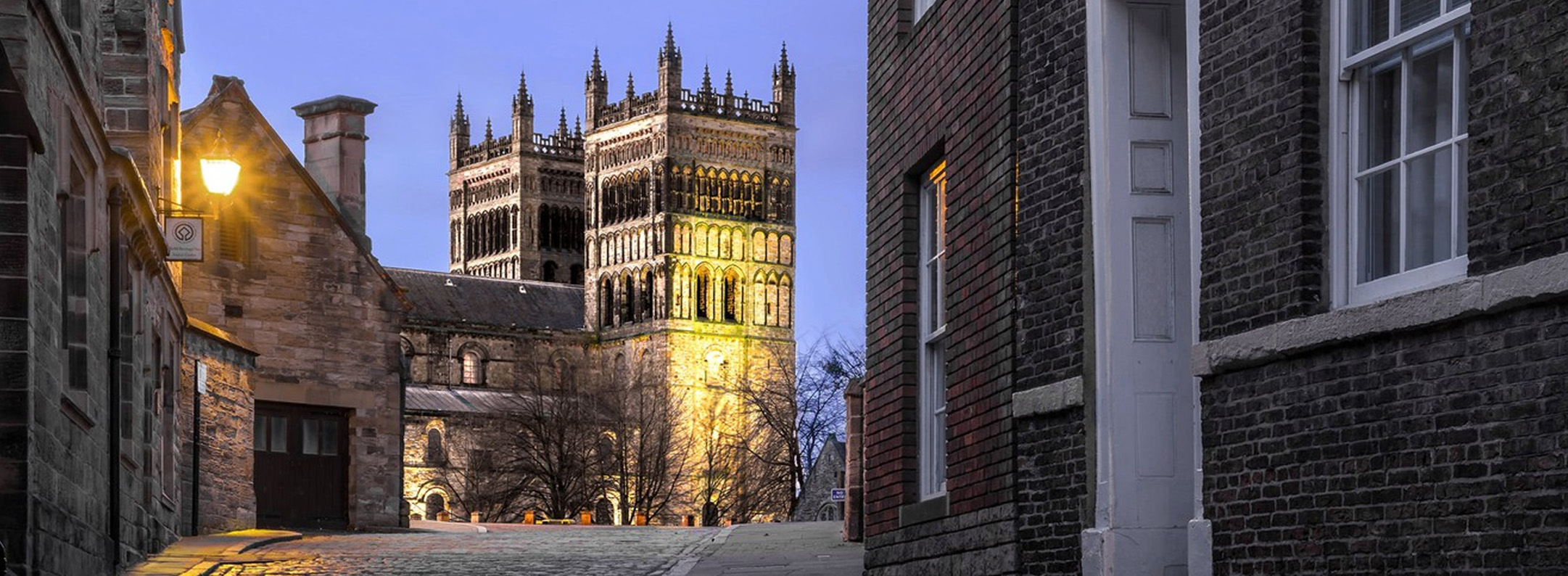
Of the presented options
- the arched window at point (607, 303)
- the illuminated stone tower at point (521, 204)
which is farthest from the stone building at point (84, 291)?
the illuminated stone tower at point (521, 204)

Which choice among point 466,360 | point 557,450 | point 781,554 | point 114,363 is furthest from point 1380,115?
point 466,360

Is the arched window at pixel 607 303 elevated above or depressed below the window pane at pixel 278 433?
above

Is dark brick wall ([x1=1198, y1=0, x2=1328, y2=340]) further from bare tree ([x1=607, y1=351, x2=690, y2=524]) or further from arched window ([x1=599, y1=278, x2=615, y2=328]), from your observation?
arched window ([x1=599, y1=278, x2=615, y2=328])

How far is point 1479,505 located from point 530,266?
16025 centimetres

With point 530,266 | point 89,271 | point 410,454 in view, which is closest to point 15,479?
point 89,271

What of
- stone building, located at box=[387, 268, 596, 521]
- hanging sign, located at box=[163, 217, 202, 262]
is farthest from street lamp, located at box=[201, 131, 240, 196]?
stone building, located at box=[387, 268, 596, 521]

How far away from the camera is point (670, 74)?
153m

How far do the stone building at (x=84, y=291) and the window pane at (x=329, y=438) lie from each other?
16097 millimetres

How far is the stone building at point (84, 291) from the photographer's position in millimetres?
12383

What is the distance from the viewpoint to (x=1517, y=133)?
25.9 feet

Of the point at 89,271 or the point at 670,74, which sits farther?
the point at 670,74

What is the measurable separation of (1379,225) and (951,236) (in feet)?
18.4

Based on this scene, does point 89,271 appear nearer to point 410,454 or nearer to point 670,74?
point 410,454

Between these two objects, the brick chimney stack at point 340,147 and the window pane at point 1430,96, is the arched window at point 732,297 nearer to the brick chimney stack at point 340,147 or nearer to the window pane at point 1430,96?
the brick chimney stack at point 340,147
